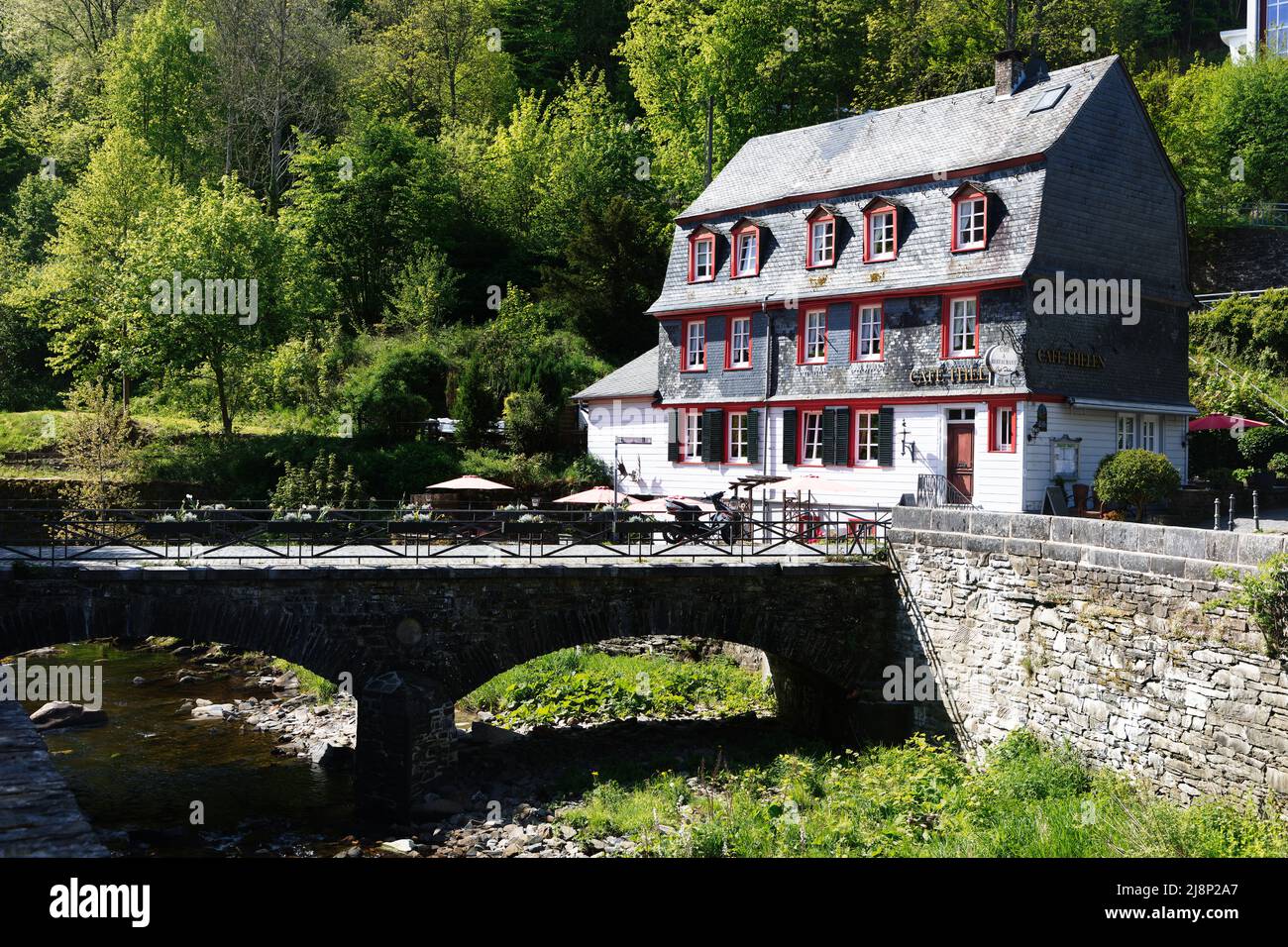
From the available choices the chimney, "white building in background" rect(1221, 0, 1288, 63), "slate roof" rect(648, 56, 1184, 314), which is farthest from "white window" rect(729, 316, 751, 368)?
"white building in background" rect(1221, 0, 1288, 63)

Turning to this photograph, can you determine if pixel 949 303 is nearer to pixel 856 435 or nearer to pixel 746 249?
pixel 856 435

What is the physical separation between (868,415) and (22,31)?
54857mm

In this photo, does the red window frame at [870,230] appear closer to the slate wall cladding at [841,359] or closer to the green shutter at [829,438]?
the slate wall cladding at [841,359]

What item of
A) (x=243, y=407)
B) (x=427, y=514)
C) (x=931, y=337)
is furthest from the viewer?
(x=243, y=407)

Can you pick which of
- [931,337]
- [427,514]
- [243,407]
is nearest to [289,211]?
[243,407]

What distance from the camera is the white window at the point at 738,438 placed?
1264 inches

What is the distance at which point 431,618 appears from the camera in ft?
61.0

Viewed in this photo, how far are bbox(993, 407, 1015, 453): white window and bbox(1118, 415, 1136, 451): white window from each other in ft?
11.8

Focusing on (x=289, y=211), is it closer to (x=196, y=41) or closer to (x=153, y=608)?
(x=196, y=41)

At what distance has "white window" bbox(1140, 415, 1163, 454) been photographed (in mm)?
28531

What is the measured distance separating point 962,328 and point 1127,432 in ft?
16.6

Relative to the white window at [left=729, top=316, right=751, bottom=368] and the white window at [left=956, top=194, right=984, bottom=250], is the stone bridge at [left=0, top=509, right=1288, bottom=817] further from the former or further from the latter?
the white window at [left=729, top=316, right=751, bottom=368]

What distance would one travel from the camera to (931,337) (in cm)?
2769

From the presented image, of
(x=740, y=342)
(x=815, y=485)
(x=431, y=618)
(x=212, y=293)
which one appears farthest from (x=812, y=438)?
(x=212, y=293)
